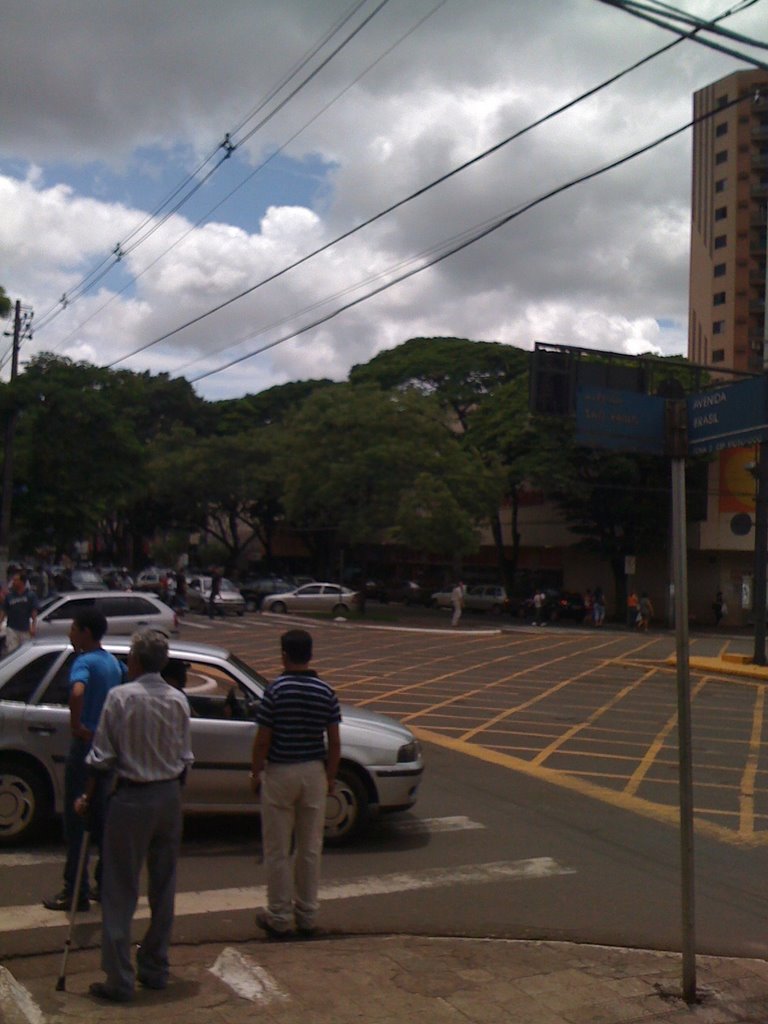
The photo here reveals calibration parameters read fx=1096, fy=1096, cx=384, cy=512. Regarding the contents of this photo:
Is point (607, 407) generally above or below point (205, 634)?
above

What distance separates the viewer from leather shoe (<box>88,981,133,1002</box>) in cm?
482

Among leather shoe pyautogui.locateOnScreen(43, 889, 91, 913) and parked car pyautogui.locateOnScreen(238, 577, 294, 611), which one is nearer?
leather shoe pyautogui.locateOnScreen(43, 889, 91, 913)

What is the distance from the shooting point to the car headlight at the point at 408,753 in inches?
322

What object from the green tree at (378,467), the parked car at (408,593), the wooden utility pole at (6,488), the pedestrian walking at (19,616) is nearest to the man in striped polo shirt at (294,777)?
the pedestrian walking at (19,616)

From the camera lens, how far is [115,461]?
108 feet

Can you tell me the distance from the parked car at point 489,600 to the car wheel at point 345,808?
140ft

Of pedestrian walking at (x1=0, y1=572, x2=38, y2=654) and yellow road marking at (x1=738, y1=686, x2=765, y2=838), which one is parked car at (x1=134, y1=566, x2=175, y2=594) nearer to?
pedestrian walking at (x1=0, y1=572, x2=38, y2=654)

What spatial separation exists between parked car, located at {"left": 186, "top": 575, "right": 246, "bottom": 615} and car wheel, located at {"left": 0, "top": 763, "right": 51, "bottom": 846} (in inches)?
1283

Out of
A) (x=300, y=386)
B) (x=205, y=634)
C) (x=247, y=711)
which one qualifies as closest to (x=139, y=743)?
(x=247, y=711)

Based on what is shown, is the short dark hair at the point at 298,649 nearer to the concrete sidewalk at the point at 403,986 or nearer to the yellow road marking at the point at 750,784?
the concrete sidewalk at the point at 403,986

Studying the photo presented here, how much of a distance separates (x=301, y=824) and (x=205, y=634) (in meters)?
26.2

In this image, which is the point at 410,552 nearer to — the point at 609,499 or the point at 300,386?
the point at 300,386

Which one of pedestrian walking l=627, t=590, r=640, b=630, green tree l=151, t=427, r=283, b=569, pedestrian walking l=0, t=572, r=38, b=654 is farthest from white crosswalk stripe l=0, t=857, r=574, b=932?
green tree l=151, t=427, r=283, b=569

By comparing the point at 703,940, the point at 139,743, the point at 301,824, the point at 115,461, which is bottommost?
the point at 703,940
